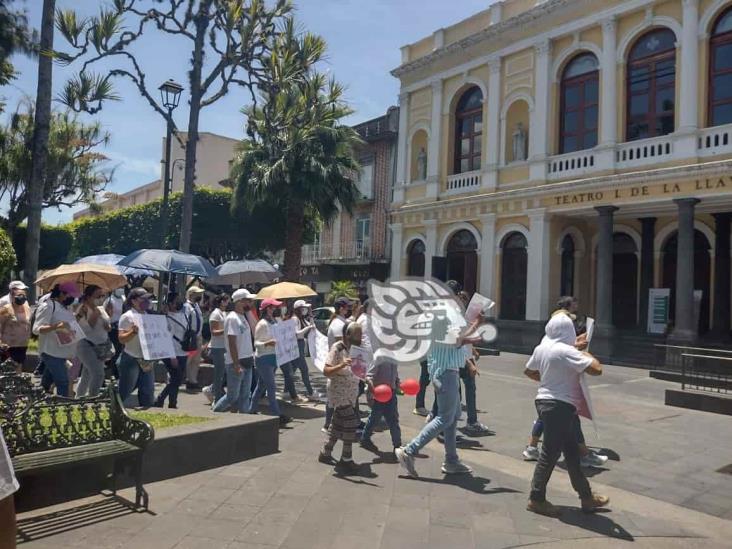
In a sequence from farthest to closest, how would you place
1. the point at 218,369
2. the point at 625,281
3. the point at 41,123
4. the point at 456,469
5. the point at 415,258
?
1. the point at 415,258
2. the point at 625,281
3. the point at 41,123
4. the point at 218,369
5. the point at 456,469

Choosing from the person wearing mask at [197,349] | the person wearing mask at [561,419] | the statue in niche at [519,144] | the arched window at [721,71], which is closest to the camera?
the person wearing mask at [561,419]

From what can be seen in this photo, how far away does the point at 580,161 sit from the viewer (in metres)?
19.3

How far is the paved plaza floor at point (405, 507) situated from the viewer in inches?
171

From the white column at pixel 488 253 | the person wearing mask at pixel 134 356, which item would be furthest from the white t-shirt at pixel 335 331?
the white column at pixel 488 253

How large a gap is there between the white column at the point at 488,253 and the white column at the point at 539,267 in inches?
66.6

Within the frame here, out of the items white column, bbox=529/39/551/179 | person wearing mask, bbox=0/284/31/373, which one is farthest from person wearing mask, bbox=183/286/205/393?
Result: white column, bbox=529/39/551/179

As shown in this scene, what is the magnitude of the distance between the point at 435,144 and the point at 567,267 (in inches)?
277

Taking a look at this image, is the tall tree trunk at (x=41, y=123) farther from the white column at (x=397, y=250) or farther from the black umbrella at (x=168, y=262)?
the white column at (x=397, y=250)

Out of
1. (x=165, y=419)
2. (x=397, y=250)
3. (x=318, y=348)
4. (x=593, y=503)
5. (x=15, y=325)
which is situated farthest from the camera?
(x=397, y=250)

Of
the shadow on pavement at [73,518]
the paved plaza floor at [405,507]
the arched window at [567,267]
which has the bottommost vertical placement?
the paved plaza floor at [405,507]

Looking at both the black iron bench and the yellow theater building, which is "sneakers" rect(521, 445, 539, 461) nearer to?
the black iron bench

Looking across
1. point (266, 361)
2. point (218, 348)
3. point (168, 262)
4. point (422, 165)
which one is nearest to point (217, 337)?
point (218, 348)

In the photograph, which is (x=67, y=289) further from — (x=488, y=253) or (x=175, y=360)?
(x=488, y=253)

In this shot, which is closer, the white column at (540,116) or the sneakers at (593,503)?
the sneakers at (593,503)
